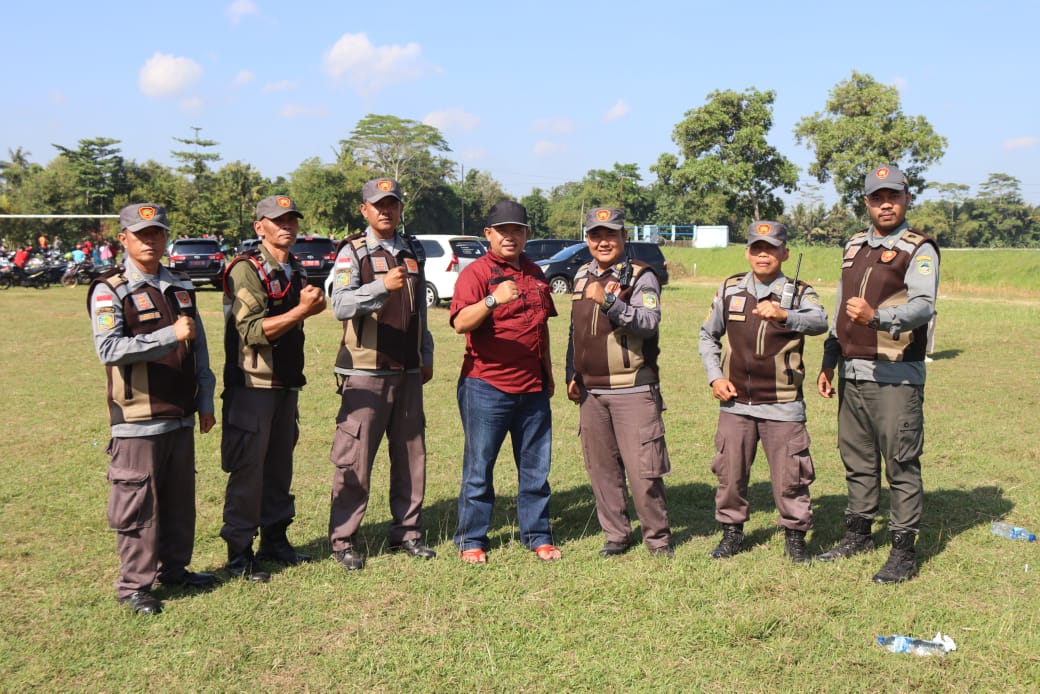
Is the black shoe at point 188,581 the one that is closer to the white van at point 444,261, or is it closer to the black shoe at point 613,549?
the black shoe at point 613,549

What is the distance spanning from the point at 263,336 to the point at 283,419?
551 millimetres

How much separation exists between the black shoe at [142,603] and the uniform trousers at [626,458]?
2343 mm

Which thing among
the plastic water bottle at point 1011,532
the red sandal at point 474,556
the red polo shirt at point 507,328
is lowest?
the plastic water bottle at point 1011,532

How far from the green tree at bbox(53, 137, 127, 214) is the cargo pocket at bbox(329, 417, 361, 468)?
61.8 meters

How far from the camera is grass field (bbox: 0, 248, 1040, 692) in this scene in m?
3.28

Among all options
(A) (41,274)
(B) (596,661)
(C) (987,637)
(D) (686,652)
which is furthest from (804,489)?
(A) (41,274)

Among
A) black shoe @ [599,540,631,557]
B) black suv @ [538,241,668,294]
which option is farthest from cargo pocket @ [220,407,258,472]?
black suv @ [538,241,668,294]

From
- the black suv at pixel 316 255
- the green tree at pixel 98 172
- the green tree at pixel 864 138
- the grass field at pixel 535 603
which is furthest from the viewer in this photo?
the green tree at pixel 98 172

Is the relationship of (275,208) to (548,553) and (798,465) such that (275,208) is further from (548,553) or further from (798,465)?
(798,465)

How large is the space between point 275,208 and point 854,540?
363cm

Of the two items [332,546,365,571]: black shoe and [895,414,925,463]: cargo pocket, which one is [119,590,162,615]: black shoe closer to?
[332,546,365,571]: black shoe

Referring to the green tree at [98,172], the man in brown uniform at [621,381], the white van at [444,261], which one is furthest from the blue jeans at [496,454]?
the green tree at [98,172]

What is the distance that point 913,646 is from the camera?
346cm

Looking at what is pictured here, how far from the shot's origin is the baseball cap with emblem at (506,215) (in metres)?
4.27
